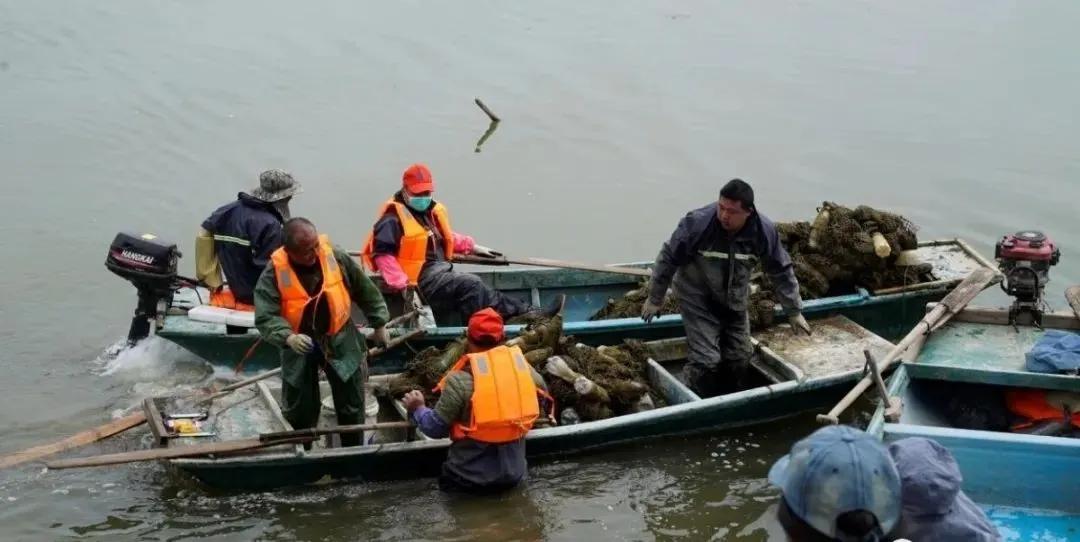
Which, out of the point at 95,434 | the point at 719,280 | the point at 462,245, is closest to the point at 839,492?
the point at 719,280

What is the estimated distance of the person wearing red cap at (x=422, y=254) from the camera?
8750mm

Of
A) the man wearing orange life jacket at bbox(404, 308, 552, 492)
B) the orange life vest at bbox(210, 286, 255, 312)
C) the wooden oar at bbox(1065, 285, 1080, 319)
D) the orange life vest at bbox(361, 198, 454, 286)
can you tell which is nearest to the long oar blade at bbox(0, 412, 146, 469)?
the orange life vest at bbox(210, 286, 255, 312)

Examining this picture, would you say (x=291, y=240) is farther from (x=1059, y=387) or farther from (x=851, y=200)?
(x=851, y=200)

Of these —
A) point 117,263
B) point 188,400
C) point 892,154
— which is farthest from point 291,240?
point 892,154

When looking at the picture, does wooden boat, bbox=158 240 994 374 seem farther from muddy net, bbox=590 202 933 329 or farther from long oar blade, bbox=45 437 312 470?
long oar blade, bbox=45 437 312 470

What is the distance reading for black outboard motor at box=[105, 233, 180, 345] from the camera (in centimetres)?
854

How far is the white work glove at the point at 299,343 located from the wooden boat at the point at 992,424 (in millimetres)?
3369

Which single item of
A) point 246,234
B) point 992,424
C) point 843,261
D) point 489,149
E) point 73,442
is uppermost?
point 489,149

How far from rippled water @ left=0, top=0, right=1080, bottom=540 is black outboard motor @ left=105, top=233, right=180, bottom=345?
62cm

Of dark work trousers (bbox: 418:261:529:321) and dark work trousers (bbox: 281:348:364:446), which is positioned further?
dark work trousers (bbox: 418:261:529:321)

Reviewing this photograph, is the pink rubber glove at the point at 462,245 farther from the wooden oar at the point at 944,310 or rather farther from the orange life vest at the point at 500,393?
the wooden oar at the point at 944,310

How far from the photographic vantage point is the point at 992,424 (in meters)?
7.27

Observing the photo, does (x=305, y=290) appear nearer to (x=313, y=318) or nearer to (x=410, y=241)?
(x=313, y=318)

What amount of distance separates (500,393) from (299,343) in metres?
1.27
